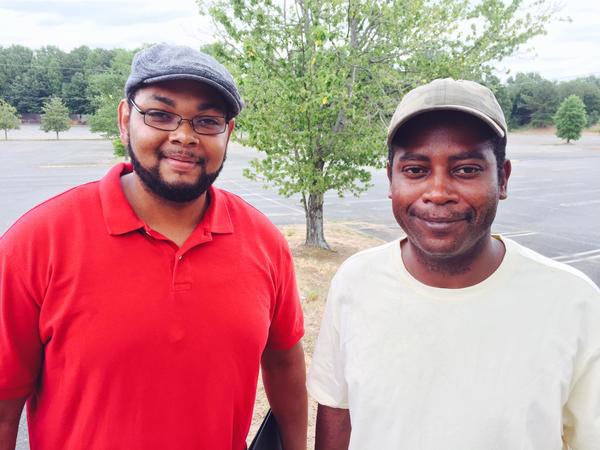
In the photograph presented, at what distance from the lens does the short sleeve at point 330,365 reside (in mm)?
1626

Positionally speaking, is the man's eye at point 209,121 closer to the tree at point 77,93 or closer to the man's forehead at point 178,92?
the man's forehead at point 178,92

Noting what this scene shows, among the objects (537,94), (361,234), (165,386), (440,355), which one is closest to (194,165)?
(165,386)

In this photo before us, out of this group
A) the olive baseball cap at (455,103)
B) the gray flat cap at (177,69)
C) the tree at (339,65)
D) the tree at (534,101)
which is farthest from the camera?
the tree at (534,101)

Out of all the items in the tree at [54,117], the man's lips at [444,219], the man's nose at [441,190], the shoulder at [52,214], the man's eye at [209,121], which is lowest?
the tree at [54,117]

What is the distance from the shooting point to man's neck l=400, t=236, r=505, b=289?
4.87ft

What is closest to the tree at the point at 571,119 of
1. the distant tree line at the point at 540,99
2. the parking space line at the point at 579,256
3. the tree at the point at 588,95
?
the distant tree line at the point at 540,99

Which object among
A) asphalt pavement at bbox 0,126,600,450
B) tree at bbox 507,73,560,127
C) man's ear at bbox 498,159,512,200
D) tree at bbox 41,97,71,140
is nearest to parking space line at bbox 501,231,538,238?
asphalt pavement at bbox 0,126,600,450

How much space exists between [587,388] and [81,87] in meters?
76.8

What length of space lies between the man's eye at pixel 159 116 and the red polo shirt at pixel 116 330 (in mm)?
273

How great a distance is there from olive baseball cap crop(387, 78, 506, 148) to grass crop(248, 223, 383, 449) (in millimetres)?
2817

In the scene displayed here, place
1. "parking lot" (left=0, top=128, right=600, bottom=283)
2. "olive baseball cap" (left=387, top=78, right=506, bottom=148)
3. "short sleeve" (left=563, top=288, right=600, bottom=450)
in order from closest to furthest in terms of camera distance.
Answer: "short sleeve" (left=563, top=288, right=600, bottom=450)
"olive baseball cap" (left=387, top=78, right=506, bottom=148)
"parking lot" (left=0, top=128, right=600, bottom=283)

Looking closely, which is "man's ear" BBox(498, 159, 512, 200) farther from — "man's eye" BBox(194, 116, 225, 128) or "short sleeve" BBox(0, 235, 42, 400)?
"short sleeve" BBox(0, 235, 42, 400)

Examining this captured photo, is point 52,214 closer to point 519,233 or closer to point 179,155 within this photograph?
point 179,155

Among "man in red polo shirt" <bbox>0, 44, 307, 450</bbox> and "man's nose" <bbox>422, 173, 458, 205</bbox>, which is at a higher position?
"man's nose" <bbox>422, 173, 458, 205</bbox>
